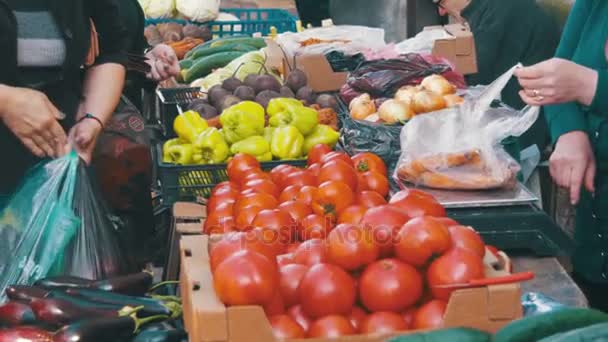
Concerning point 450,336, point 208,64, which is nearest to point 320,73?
point 208,64

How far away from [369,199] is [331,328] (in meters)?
0.82

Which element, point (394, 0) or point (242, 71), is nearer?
point (242, 71)

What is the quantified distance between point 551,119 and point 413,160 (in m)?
0.53

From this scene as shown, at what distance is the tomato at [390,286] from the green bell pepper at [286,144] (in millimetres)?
1667

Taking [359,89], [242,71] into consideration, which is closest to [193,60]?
[242,71]

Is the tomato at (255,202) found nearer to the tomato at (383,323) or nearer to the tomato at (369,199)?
the tomato at (369,199)

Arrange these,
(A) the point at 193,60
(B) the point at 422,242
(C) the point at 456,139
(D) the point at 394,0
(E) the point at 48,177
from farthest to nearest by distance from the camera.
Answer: (D) the point at 394,0, (A) the point at 193,60, (C) the point at 456,139, (E) the point at 48,177, (B) the point at 422,242

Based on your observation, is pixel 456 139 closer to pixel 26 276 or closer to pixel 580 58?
pixel 580 58

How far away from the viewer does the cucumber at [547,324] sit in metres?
1.90

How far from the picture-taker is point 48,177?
2971 millimetres

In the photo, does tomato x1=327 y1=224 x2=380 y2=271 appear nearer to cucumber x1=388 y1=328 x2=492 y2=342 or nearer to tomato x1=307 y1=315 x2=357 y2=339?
tomato x1=307 y1=315 x2=357 y2=339

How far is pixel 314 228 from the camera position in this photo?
2.63m

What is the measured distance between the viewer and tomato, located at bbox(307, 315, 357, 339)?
2117 millimetres

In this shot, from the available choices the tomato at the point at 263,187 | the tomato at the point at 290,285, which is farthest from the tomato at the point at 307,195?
the tomato at the point at 290,285
